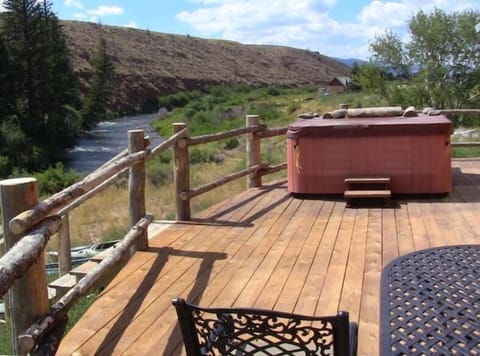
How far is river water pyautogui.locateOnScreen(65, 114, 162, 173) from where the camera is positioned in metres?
32.1

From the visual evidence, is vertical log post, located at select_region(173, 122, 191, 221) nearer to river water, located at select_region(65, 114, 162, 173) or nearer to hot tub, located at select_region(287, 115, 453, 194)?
hot tub, located at select_region(287, 115, 453, 194)

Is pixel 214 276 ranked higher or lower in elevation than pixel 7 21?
lower

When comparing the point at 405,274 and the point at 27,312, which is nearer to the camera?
the point at 405,274

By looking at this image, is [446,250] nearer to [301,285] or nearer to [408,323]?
[408,323]

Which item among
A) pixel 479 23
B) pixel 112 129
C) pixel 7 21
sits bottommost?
pixel 112 129

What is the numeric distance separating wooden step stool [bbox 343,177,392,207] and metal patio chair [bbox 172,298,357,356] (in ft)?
13.7

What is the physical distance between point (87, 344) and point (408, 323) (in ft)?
6.03

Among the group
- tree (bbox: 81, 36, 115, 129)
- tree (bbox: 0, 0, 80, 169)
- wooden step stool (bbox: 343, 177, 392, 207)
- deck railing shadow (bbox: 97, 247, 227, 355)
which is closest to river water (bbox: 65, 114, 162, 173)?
tree (bbox: 81, 36, 115, 129)

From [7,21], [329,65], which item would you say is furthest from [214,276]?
[329,65]

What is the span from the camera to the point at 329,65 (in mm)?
112000

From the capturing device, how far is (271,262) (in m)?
4.04

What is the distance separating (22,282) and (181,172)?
2828mm

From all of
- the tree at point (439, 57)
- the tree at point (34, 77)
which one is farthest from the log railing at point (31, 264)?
the tree at point (34, 77)

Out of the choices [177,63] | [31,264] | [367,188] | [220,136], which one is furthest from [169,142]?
[177,63]
